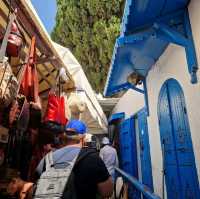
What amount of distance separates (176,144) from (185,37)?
148 centimetres

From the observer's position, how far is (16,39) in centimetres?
216

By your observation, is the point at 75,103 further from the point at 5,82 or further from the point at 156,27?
the point at 5,82

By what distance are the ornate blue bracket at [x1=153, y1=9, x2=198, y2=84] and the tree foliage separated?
31.4 ft

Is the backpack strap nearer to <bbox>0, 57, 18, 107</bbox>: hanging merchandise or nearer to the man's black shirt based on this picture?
the man's black shirt

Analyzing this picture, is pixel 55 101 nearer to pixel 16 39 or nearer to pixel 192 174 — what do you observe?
pixel 16 39

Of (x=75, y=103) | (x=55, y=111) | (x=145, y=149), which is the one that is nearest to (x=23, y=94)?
Result: (x=55, y=111)

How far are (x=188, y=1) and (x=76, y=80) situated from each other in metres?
2.16

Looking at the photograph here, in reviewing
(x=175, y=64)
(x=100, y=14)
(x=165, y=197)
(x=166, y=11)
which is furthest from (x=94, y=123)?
(x=100, y=14)

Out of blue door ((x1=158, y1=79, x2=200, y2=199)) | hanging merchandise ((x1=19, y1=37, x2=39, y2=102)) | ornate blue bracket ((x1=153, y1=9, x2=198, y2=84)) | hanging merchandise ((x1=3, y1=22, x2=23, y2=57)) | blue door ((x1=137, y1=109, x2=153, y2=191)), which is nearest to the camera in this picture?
hanging merchandise ((x1=3, y1=22, x2=23, y2=57))

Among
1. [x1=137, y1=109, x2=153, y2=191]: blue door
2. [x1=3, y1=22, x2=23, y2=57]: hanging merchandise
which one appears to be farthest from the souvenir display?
[x1=137, y1=109, x2=153, y2=191]: blue door

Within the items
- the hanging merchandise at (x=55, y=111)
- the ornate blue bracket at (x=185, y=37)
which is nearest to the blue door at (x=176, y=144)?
the ornate blue bracket at (x=185, y=37)

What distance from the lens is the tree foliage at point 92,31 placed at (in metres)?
12.9

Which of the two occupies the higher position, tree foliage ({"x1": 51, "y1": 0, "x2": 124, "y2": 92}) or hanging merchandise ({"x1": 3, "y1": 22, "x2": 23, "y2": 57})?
tree foliage ({"x1": 51, "y1": 0, "x2": 124, "y2": 92})

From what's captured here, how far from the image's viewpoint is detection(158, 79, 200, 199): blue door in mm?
3219
